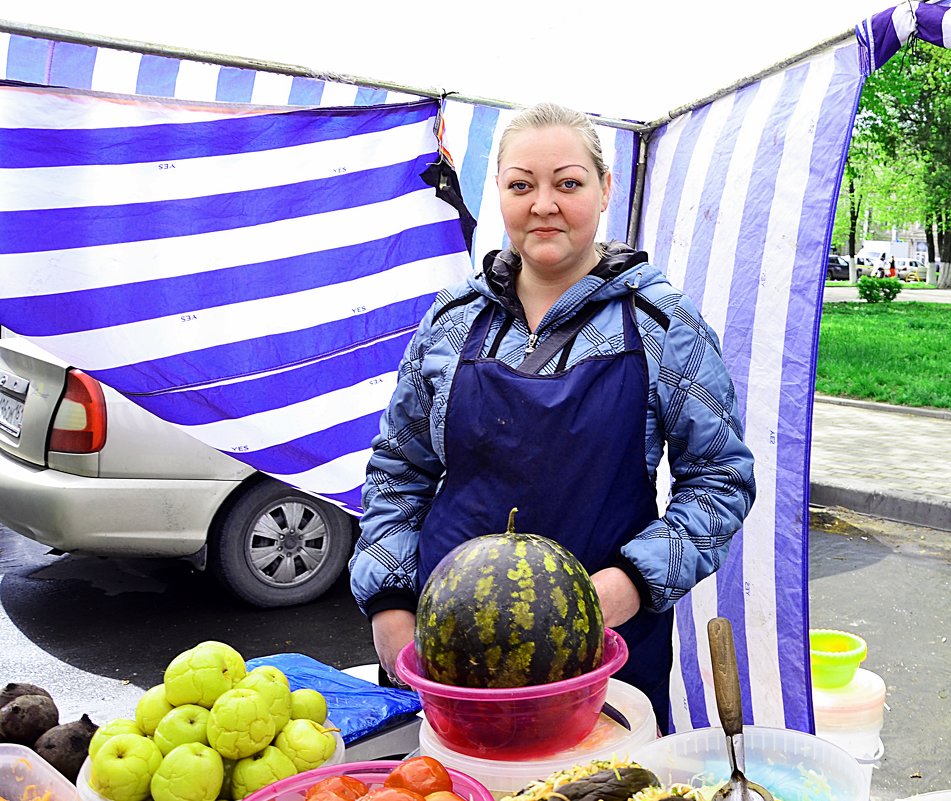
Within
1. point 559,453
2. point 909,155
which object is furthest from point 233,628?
point 909,155

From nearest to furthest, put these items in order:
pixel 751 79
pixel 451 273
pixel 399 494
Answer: pixel 399 494 < pixel 751 79 < pixel 451 273

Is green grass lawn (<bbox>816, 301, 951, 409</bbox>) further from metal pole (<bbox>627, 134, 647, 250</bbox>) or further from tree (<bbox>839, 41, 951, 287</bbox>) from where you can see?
metal pole (<bbox>627, 134, 647, 250</bbox>)

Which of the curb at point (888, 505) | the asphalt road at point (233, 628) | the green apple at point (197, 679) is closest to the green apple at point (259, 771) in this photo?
the green apple at point (197, 679)

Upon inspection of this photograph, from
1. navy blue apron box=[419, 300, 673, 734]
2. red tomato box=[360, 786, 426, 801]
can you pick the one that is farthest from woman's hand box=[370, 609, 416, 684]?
red tomato box=[360, 786, 426, 801]

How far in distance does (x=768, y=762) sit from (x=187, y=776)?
3.08 ft

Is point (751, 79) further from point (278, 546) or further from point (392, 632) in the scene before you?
point (278, 546)

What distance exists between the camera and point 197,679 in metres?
1.73

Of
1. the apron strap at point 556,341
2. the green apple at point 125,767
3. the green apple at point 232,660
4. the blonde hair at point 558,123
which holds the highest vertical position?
the blonde hair at point 558,123

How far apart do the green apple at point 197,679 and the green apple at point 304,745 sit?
0.14 meters

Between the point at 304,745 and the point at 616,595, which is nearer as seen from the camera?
the point at 304,745

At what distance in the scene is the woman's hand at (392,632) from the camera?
80.2 inches

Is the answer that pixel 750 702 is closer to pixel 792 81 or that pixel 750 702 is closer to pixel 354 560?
pixel 354 560

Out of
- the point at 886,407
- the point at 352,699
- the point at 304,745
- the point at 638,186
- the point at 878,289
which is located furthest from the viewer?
the point at 878,289

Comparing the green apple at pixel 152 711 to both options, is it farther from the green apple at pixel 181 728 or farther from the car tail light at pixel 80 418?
the car tail light at pixel 80 418
